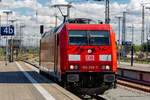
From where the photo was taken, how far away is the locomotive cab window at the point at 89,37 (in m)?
14.0

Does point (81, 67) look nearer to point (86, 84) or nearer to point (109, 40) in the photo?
point (86, 84)

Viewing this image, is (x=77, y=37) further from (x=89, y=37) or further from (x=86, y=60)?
(x=86, y=60)

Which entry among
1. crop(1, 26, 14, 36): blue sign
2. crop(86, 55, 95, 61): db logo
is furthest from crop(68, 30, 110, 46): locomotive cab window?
crop(1, 26, 14, 36): blue sign

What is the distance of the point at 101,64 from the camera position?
543 inches

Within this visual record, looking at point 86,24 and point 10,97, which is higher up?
point 86,24

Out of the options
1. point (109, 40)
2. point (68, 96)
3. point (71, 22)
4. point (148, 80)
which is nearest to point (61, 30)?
point (71, 22)

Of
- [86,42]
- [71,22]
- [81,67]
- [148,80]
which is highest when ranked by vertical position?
[71,22]

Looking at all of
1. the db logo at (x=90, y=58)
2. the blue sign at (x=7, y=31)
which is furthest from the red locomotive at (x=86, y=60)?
the blue sign at (x=7, y=31)

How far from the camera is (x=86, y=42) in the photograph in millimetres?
14000

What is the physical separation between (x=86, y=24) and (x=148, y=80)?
9.01 meters

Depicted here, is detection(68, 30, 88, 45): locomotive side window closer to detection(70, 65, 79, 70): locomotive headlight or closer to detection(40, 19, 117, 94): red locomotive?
detection(40, 19, 117, 94): red locomotive

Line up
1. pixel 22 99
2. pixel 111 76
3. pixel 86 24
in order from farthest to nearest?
pixel 86 24, pixel 111 76, pixel 22 99

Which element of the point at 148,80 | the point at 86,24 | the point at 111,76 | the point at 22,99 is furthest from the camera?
the point at 148,80

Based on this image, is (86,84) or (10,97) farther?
(86,84)
